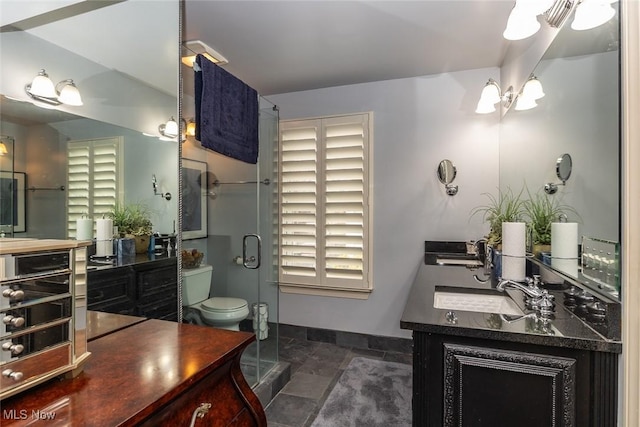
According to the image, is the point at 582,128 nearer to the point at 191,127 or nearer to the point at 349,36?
the point at 349,36

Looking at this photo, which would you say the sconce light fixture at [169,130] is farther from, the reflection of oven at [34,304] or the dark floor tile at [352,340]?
the dark floor tile at [352,340]

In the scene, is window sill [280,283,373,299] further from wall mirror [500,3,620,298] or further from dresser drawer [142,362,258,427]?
dresser drawer [142,362,258,427]

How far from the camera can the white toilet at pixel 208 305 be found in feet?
7.57

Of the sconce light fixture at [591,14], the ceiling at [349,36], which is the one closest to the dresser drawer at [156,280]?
the ceiling at [349,36]

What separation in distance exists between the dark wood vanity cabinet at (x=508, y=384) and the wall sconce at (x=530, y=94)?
1.35 m

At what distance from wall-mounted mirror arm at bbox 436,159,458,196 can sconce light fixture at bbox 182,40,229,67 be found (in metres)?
1.92

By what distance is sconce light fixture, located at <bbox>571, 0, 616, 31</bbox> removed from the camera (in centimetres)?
103

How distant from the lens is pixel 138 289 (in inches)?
54.1

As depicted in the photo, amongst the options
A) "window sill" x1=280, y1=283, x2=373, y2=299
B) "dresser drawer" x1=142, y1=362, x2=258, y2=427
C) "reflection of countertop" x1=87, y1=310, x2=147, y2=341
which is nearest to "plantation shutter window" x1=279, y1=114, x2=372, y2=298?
"window sill" x1=280, y1=283, x2=373, y2=299

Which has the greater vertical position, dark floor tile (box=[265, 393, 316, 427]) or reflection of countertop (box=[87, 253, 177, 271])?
reflection of countertop (box=[87, 253, 177, 271])

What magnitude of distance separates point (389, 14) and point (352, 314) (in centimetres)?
237

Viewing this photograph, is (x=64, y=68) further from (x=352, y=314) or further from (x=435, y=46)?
(x=352, y=314)

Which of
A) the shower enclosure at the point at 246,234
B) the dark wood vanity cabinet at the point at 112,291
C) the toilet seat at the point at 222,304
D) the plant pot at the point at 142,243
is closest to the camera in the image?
the dark wood vanity cabinet at the point at 112,291

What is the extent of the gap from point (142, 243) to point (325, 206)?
1.79 m
